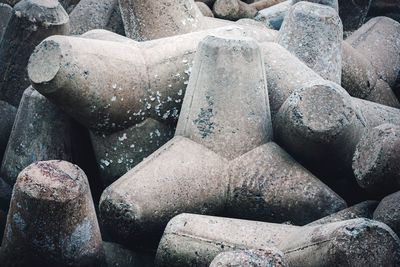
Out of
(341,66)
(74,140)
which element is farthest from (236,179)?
(341,66)

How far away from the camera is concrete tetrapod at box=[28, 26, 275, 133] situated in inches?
65.6

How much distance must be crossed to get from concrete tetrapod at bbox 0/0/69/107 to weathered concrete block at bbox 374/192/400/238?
0.87 meters

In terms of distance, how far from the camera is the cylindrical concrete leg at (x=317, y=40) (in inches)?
77.6

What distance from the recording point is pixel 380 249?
1.32 meters

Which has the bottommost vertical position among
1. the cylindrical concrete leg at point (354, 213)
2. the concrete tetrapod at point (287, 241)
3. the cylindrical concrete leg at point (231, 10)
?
the cylindrical concrete leg at point (231, 10)

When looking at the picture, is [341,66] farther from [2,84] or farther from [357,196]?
[2,84]

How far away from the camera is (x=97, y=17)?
226 cm

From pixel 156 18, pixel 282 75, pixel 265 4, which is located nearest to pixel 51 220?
pixel 282 75

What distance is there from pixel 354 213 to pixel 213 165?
289mm

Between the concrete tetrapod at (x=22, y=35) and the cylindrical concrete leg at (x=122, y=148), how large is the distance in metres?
0.30

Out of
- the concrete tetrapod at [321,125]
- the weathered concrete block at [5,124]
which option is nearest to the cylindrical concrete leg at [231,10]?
the weathered concrete block at [5,124]

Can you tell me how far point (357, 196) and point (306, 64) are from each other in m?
0.39

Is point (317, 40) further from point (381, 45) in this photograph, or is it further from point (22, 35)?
point (22, 35)

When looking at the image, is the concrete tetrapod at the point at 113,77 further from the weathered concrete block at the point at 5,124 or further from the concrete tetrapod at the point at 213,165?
the weathered concrete block at the point at 5,124
